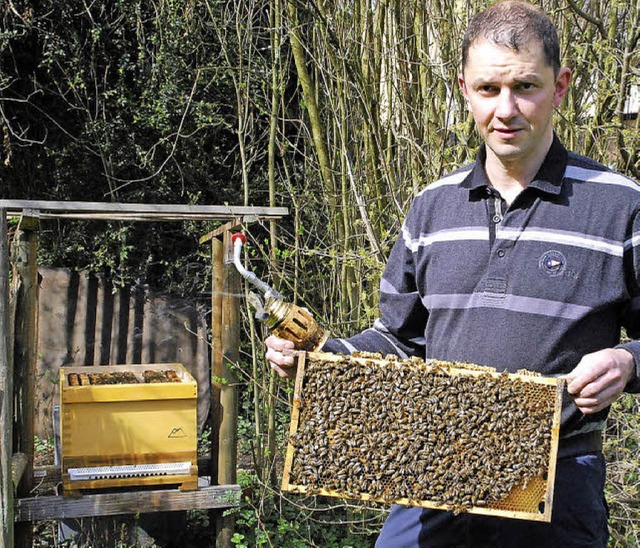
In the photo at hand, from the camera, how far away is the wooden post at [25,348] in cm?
582

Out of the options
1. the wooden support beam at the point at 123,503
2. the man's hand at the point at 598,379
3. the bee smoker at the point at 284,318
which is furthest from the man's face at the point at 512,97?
the wooden support beam at the point at 123,503

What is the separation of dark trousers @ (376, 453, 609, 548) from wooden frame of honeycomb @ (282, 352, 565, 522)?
3.6 inches

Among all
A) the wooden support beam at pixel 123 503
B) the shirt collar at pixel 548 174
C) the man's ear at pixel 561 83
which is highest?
the man's ear at pixel 561 83

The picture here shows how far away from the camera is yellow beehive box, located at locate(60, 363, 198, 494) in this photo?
5.74 m

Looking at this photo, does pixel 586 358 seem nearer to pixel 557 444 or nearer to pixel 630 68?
pixel 557 444

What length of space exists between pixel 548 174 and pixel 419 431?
34.3 inches

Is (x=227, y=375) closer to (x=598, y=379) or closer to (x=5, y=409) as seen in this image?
(x=5, y=409)

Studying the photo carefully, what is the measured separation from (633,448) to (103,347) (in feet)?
18.3

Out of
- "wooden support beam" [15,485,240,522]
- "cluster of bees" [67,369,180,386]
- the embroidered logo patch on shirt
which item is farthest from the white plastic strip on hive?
the embroidered logo patch on shirt

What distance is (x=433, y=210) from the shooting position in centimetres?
271

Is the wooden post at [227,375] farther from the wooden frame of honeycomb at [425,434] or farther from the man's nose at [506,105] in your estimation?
the man's nose at [506,105]

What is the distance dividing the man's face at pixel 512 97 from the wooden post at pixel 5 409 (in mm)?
3922

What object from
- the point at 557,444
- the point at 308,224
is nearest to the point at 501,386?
the point at 557,444

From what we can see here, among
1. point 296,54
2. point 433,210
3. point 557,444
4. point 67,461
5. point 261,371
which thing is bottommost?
point 67,461
